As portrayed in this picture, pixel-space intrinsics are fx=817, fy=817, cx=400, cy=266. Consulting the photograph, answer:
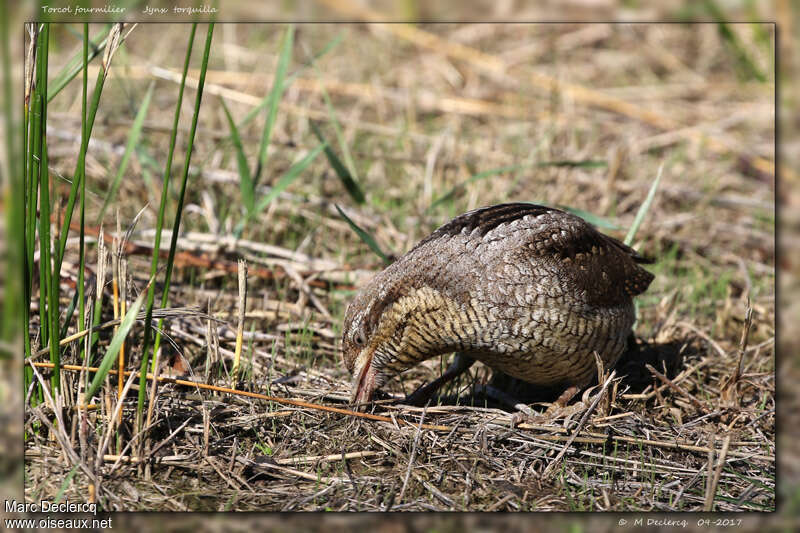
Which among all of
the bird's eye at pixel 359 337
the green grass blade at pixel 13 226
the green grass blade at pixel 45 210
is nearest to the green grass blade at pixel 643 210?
the bird's eye at pixel 359 337

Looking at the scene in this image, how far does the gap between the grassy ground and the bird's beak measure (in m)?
0.12

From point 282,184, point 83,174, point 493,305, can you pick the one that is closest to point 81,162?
point 83,174

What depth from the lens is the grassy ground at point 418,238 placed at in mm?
3322

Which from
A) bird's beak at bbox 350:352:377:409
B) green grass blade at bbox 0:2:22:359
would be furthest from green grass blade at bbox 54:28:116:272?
bird's beak at bbox 350:352:377:409

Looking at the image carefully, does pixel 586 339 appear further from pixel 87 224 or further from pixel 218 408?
pixel 87 224

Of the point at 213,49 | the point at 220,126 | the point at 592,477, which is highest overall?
the point at 213,49

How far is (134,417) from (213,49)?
540 cm

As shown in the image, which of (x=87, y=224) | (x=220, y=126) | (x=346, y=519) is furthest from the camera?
(x=220, y=126)

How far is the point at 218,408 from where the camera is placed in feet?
12.0

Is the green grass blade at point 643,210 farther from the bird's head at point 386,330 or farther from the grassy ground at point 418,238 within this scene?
the bird's head at point 386,330

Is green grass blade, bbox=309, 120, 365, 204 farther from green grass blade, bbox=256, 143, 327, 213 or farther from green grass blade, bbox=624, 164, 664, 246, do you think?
green grass blade, bbox=624, 164, 664, 246

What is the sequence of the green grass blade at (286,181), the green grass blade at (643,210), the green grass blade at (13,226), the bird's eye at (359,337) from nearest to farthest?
the green grass blade at (13,226) → the bird's eye at (359,337) → the green grass blade at (643,210) → the green grass blade at (286,181)

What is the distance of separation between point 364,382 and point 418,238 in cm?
184

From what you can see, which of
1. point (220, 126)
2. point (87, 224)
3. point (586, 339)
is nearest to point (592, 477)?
point (586, 339)
